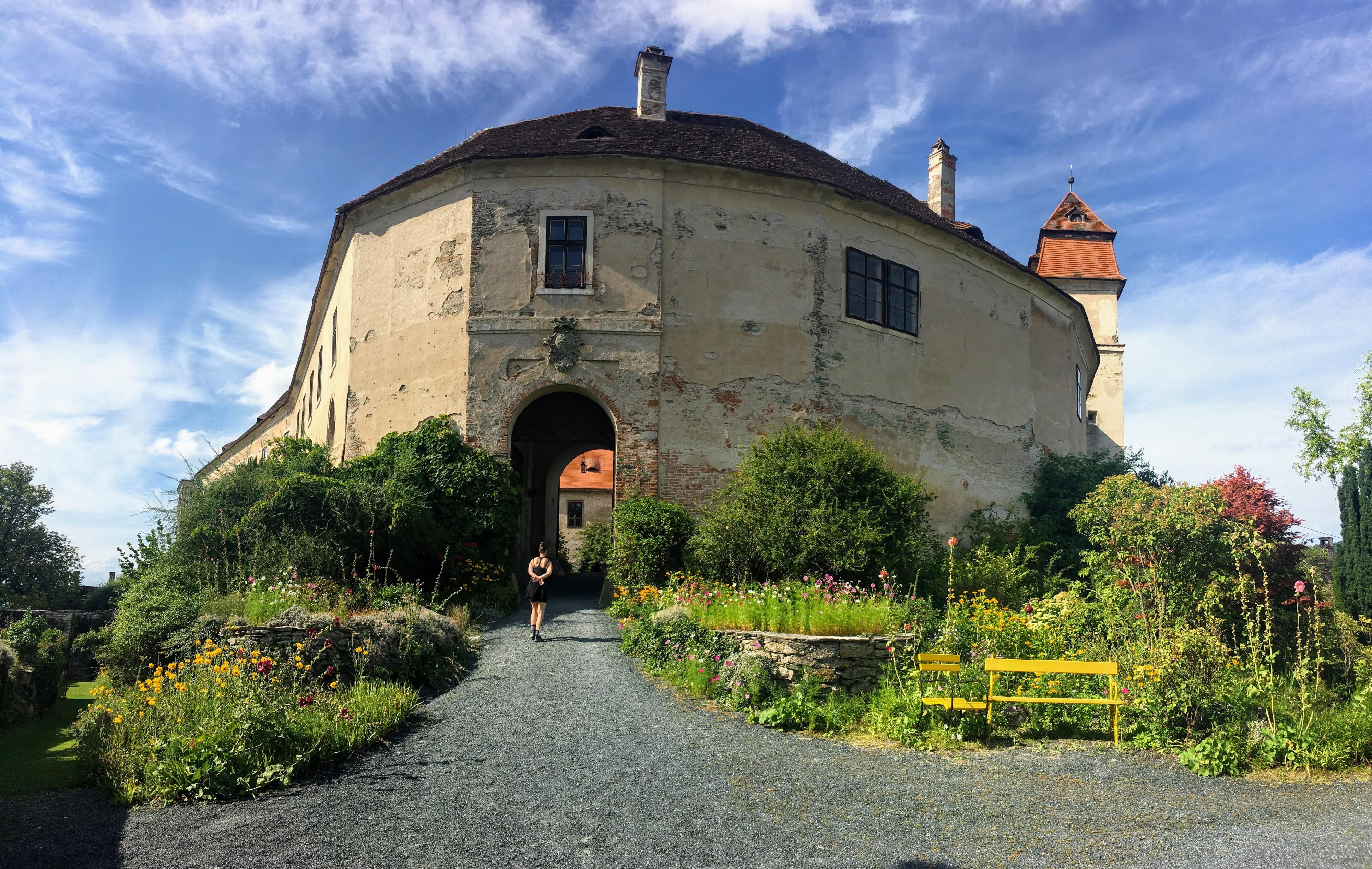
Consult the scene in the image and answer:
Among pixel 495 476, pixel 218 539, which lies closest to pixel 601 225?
pixel 495 476

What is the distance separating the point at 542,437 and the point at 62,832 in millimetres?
12123

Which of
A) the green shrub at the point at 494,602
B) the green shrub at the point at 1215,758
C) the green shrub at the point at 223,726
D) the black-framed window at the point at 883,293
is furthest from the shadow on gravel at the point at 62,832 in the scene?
the black-framed window at the point at 883,293

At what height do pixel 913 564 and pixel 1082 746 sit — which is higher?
pixel 913 564

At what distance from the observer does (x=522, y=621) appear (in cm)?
1398

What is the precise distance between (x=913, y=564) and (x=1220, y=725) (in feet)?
23.0

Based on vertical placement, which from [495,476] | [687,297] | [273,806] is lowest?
[273,806]

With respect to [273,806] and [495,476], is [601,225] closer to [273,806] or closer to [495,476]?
[495,476]

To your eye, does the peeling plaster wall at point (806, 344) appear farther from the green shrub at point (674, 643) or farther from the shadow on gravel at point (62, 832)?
the shadow on gravel at point (62, 832)

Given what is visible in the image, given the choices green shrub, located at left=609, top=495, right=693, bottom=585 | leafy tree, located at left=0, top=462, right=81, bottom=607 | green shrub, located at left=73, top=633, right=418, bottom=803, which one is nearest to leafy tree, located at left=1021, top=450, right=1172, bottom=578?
green shrub, located at left=609, top=495, right=693, bottom=585

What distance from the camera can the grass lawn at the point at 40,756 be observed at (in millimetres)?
7457

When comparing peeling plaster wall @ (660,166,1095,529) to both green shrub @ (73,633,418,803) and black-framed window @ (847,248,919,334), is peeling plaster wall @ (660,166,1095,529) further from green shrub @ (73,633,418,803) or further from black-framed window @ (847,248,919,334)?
green shrub @ (73,633,418,803)

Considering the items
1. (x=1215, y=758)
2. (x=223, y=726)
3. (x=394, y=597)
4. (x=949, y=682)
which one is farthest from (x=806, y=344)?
(x=223, y=726)

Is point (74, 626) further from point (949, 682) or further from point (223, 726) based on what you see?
point (949, 682)

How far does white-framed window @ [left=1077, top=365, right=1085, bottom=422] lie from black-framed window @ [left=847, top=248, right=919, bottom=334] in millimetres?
10052
